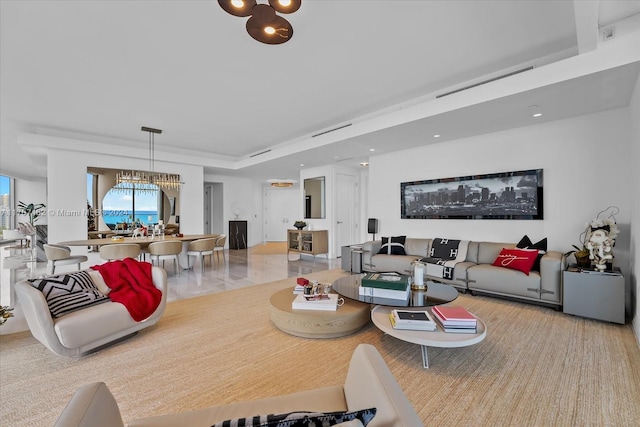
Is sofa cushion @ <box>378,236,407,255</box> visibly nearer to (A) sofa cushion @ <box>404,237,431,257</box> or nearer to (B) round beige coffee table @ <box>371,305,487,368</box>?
(A) sofa cushion @ <box>404,237,431,257</box>

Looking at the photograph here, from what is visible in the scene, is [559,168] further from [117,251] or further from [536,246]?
[117,251]

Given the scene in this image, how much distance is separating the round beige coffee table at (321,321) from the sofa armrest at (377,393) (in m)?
1.50

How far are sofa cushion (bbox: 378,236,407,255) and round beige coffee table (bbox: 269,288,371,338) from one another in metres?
2.73

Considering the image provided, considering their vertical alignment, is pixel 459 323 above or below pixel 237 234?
below

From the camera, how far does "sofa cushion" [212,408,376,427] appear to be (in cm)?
71

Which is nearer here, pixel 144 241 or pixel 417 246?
pixel 144 241

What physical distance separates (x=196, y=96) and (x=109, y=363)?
340cm

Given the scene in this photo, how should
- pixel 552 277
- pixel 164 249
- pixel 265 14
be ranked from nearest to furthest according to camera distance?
pixel 265 14
pixel 552 277
pixel 164 249

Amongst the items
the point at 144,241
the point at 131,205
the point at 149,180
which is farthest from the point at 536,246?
the point at 131,205

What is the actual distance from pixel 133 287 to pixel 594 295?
16.6 feet

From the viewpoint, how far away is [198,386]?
2.05 m

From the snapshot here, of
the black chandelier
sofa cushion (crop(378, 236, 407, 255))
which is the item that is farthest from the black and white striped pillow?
sofa cushion (crop(378, 236, 407, 255))

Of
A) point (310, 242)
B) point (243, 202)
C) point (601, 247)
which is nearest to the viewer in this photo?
point (601, 247)

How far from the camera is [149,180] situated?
656 centimetres
